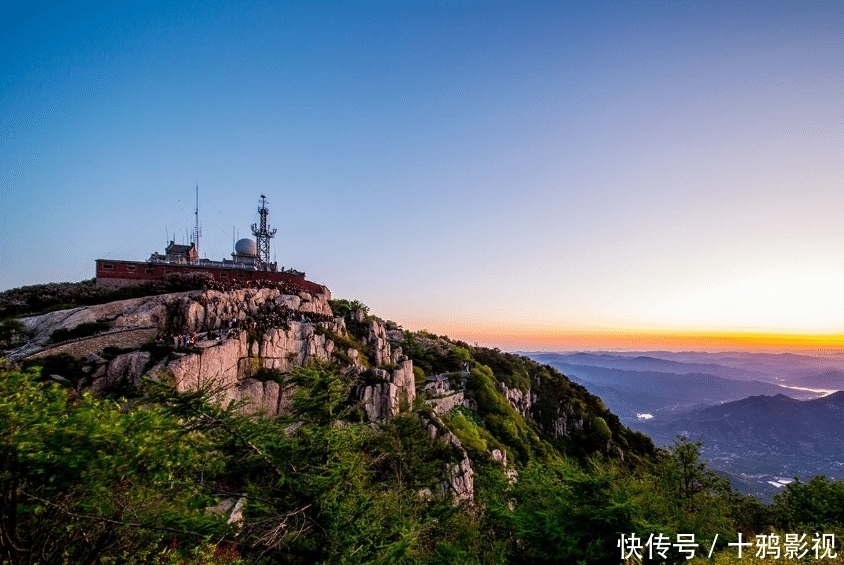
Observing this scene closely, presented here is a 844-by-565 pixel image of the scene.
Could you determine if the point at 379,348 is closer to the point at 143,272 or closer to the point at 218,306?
the point at 218,306

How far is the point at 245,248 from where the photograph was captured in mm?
48906

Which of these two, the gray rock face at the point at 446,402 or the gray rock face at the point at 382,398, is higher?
the gray rock face at the point at 382,398

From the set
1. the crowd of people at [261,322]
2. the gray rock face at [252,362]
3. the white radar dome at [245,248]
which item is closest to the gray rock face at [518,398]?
the crowd of people at [261,322]

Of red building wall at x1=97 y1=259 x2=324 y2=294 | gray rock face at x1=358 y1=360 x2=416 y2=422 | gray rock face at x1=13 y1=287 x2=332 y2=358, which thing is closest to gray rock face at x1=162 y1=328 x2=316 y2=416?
gray rock face at x1=13 y1=287 x2=332 y2=358

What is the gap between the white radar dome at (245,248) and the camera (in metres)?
48.8

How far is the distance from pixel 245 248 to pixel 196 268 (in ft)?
37.0

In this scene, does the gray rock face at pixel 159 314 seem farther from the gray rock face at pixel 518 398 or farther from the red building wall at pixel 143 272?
the gray rock face at pixel 518 398

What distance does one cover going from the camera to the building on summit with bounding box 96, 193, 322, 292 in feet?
115

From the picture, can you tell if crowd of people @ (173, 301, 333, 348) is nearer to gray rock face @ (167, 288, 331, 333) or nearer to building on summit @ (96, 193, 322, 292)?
gray rock face @ (167, 288, 331, 333)

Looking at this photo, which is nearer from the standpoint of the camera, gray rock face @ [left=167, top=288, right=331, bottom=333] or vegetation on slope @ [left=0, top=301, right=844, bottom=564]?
vegetation on slope @ [left=0, top=301, right=844, bottom=564]

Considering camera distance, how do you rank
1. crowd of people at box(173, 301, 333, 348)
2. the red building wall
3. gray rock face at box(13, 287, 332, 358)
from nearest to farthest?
crowd of people at box(173, 301, 333, 348) < gray rock face at box(13, 287, 332, 358) < the red building wall


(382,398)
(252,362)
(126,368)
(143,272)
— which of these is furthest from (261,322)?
(143,272)

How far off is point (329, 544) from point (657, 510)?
12.7m

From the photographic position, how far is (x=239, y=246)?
160ft
